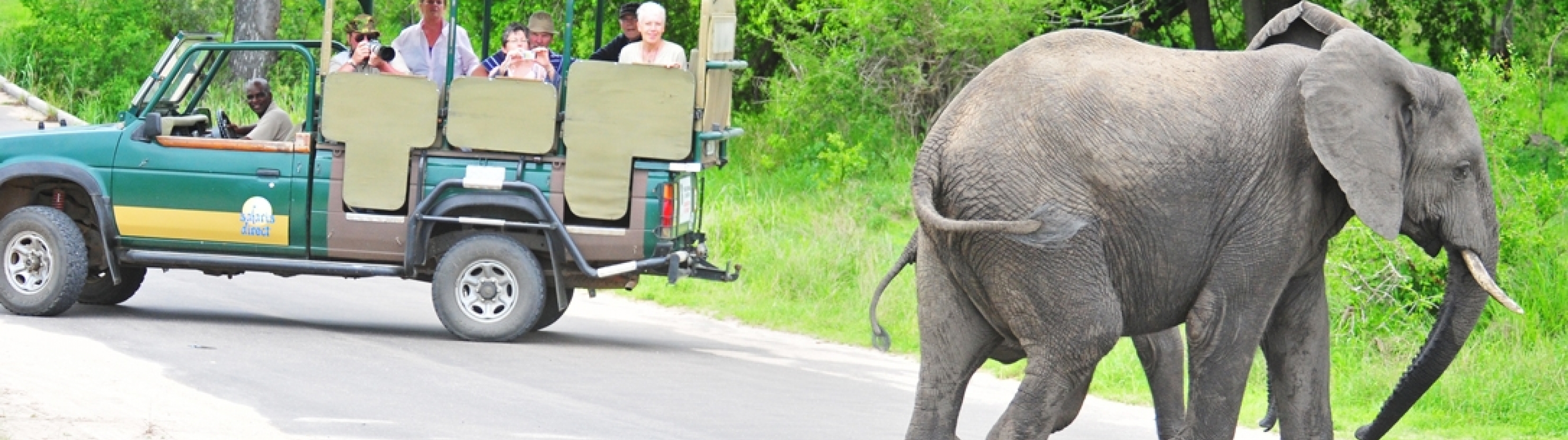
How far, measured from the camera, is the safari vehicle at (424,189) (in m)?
11.5

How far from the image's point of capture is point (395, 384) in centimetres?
979

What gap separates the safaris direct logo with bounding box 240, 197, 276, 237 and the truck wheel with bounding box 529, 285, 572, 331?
170 cm

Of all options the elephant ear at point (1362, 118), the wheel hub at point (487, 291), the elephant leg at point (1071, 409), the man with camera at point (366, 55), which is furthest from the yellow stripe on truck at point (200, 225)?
the elephant ear at point (1362, 118)

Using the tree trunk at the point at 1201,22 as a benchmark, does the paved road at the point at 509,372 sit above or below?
below

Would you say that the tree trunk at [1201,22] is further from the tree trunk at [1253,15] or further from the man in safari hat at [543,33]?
the man in safari hat at [543,33]

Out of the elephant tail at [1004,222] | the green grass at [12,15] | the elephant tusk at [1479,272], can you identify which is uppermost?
the green grass at [12,15]

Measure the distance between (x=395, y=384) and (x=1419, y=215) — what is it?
5.14 metres

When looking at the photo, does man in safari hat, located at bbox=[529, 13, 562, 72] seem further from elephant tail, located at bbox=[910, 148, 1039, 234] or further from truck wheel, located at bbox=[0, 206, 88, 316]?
elephant tail, located at bbox=[910, 148, 1039, 234]

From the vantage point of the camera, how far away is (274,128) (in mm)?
12047

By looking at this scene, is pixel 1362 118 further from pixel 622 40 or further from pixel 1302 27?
pixel 622 40

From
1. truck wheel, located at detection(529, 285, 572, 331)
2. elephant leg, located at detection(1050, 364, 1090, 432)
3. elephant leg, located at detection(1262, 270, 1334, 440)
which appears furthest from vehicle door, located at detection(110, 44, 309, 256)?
elephant leg, located at detection(1262, 270, 1334, 440)

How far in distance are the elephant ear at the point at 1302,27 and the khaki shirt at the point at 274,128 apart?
6.78m

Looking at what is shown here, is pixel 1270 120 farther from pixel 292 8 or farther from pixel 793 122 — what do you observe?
pixel 292 8

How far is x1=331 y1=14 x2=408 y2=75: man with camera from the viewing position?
11773mm
